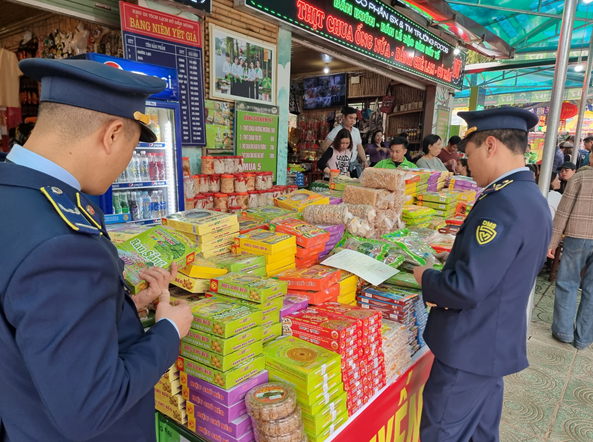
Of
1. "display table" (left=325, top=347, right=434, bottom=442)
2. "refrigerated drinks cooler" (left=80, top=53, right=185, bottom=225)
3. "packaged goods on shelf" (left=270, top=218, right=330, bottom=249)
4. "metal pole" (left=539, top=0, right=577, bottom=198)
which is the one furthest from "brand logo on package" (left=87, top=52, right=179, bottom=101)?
"metal pole" (left=539, top=0, right=577, bottom=198)

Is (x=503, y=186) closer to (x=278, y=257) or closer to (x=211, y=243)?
(x=278, y=257)

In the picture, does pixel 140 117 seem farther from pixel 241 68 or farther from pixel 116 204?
pixel 241 68

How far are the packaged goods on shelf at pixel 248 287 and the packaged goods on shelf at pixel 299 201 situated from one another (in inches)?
44.7

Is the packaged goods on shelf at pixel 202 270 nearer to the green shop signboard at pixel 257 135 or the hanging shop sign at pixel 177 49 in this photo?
the hanging shop sign at pixel 177 49

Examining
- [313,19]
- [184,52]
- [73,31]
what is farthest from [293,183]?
[73,31]

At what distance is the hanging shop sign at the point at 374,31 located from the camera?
5.05 metres

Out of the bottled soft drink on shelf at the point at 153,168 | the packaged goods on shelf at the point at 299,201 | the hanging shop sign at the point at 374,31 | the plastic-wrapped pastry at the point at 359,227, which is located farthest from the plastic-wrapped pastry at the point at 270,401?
the hanging shop sign at the point at 374,31

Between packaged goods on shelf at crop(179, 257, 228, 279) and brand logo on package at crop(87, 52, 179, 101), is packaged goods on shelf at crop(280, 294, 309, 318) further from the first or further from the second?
brand logo on package at crop(87, 52, 179, 101)

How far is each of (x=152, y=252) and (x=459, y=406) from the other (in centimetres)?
166

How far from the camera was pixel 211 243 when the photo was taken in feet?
6.81

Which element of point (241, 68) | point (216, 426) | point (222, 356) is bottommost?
point (216, 426)

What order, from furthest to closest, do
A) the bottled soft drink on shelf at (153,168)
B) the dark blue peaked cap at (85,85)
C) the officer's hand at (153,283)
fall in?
the bottled soft drink on shelf at (153,168) < the officer's hand at (153,283) < the dark blue peaked cap at (85,85)

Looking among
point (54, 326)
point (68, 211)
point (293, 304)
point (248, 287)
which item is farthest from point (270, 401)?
point (68, 211)

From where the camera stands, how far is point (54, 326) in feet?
2.49
